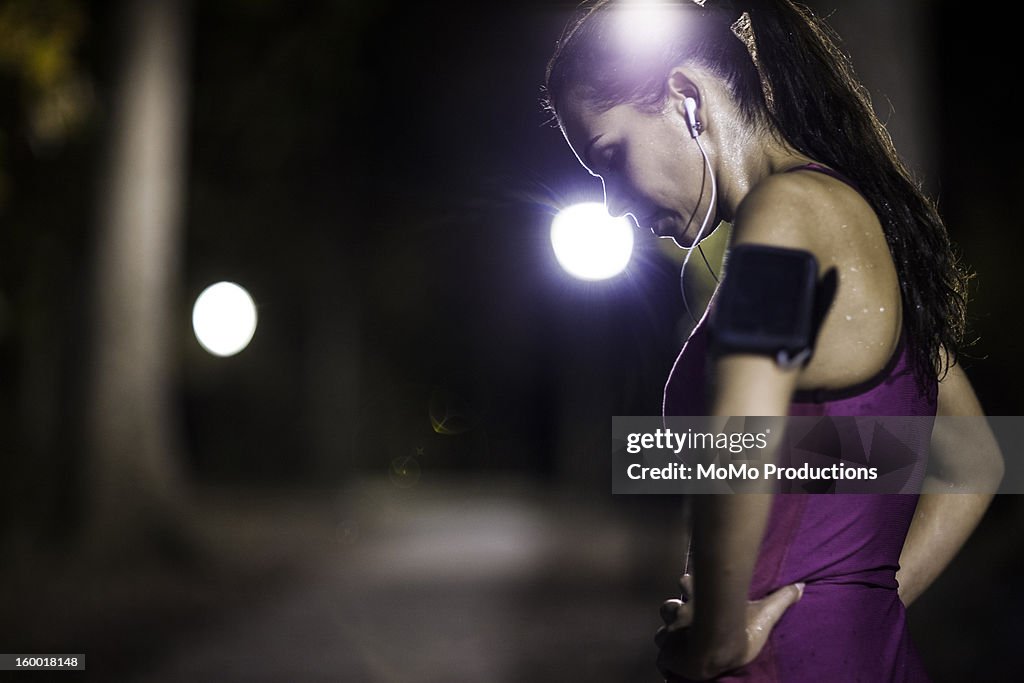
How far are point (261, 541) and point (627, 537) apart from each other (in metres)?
5.77

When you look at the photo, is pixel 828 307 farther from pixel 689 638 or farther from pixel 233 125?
pixel 233 125

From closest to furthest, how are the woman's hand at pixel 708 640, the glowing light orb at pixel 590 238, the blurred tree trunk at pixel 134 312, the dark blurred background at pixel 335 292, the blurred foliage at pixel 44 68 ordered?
the woman's hand at pixel 708 640 → the glowing light orb at pixel 590 238 → the dark blurred background at pixel 335 292 → the blurred foliage at pixel 44 68 → the blurred tree trunk at pixel 134 312

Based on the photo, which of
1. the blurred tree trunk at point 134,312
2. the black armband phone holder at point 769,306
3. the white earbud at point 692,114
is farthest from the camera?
the blurred tree trunk at point 134,312

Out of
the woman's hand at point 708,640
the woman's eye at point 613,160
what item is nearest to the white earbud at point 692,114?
the woman's eye at point 613,160

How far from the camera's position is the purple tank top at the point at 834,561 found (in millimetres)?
1376

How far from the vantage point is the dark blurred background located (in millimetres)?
4648

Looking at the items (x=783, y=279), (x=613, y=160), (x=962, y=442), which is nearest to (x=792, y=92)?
(x=613, y=160)

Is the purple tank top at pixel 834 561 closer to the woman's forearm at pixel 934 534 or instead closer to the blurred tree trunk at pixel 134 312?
the woman's forearm at pixel 934 534

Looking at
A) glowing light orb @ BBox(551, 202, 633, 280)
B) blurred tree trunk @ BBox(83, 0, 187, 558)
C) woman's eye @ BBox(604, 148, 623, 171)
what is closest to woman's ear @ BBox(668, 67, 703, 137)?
woman's eye @ BBox(604, 148, 623, 171)

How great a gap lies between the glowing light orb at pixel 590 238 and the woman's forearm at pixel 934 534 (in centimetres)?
73

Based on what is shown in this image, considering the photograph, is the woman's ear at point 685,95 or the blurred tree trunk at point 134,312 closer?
the woman's ear at point 685,95

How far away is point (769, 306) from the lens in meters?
1.24

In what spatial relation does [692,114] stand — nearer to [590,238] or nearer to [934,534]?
[590,238]

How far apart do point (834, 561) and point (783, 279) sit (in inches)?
16.2
